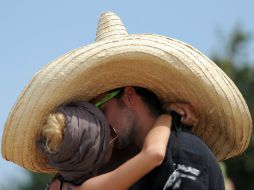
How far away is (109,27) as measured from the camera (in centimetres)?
368

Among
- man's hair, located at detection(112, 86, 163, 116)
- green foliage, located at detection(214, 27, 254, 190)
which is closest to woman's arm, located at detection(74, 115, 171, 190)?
man's hair, located at detection(112, 86, 163, 116)

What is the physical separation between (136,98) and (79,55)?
0.33 m

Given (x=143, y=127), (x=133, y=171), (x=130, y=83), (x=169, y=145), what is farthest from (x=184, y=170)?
(x=130, y=83)

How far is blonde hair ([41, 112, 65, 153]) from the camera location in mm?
3254

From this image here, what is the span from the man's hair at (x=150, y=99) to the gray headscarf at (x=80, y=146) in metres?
0.23

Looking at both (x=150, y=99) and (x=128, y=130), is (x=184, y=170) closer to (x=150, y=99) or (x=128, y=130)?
(x=128, y=130)

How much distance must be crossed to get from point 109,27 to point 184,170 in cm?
86

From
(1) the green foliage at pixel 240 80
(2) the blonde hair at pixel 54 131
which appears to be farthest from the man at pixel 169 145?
(1) the green foliage at pixel 240 80

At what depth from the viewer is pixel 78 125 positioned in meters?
3.30

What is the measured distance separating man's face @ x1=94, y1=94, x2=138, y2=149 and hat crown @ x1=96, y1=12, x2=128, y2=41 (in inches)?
13.4

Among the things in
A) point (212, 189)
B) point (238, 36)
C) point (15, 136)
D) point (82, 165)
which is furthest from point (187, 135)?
point (238, 36)

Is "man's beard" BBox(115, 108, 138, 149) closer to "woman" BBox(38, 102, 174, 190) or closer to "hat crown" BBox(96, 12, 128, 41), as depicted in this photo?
Result: "woman" BBox(38, 102, 174, 190)

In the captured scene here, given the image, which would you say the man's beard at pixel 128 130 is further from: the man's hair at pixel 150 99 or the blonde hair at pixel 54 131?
the blonde hair at pixel 54 131

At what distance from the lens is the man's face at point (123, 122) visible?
344cm
